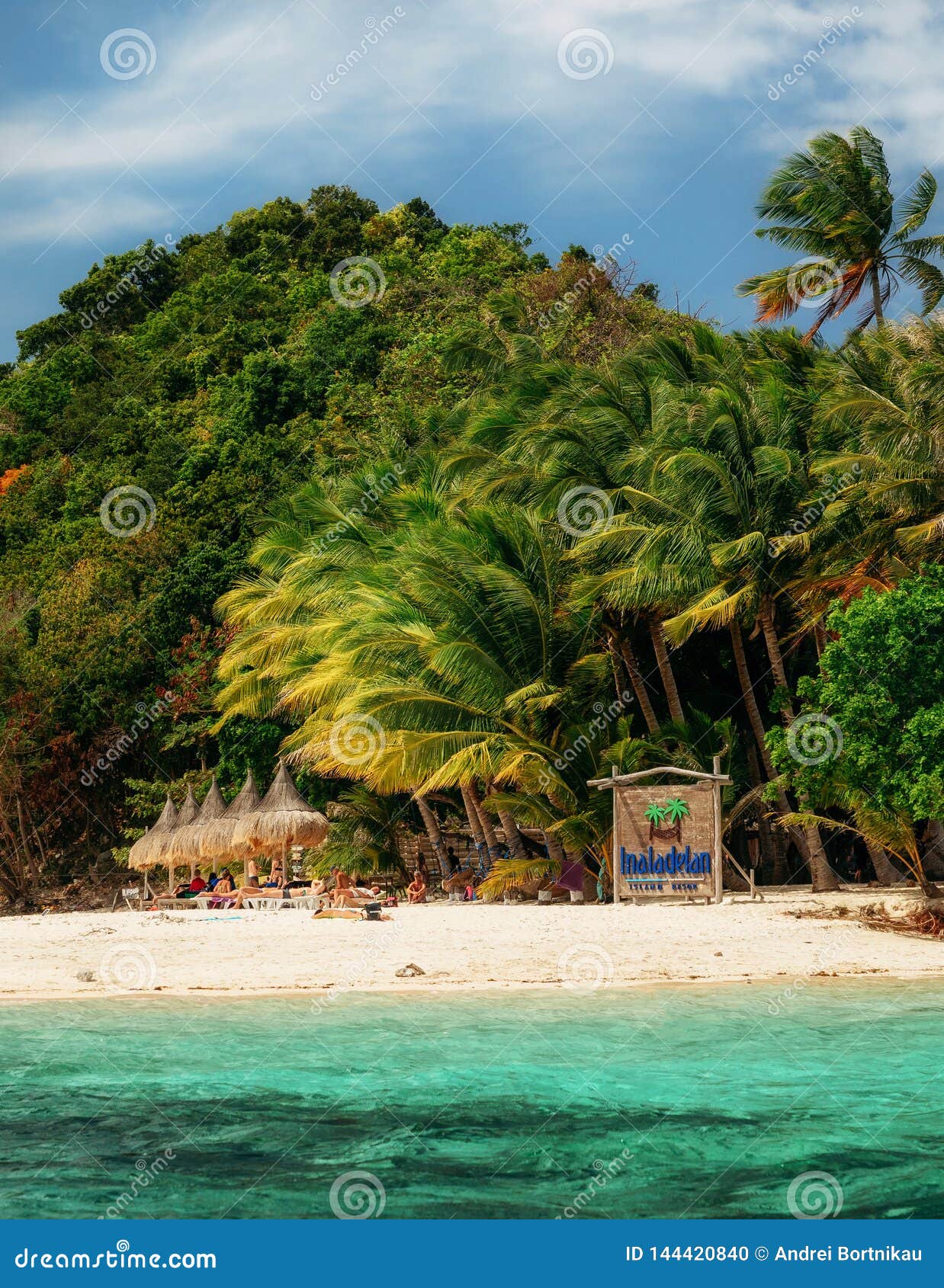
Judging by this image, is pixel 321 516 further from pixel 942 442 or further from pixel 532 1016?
pixel 532 1016

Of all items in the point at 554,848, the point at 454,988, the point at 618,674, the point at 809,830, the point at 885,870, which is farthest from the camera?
the point at 618,674

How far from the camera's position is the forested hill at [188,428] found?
97.5 feet

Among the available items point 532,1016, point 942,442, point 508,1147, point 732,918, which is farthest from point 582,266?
point 508,1147

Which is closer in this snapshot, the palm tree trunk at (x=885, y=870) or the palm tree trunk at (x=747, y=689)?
the palm tree trunk at (x=885, y=870)

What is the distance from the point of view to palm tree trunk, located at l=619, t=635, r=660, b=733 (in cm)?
2053

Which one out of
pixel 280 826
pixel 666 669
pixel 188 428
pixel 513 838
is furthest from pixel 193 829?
pixel 188 428

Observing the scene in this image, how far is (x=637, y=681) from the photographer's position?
21.0 m

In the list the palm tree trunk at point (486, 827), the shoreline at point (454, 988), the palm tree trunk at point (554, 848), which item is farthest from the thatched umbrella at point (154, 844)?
the shoreline at point (454, 988)

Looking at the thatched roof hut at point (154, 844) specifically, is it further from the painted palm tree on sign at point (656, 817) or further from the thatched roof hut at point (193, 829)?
the painted palm tree on sign at point (656, 817)

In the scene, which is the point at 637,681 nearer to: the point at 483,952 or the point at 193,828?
Answer: the point at 193,828

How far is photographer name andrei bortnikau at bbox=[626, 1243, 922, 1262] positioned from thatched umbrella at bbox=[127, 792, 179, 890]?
1838 centimetres

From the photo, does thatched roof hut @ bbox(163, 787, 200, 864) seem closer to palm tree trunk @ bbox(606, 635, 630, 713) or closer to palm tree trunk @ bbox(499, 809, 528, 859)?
palm tree trunk @ bbox(499, 809, 528, 859)

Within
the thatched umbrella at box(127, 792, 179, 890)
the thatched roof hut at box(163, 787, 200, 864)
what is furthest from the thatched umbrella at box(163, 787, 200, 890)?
the thatched umbrella at box(127, 792, 179, 890)

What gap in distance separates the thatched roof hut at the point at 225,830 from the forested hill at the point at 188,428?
515 centimetres
